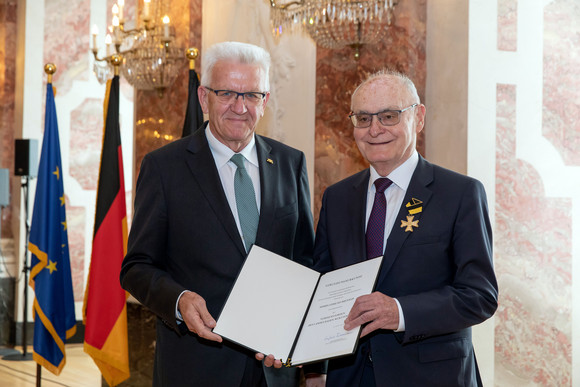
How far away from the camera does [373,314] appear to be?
2.19 m

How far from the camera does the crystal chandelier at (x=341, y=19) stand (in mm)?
4277

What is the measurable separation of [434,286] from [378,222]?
0.30 metres

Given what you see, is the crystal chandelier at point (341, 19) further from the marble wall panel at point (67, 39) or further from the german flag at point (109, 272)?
the marble wall panel at point (67, 39)

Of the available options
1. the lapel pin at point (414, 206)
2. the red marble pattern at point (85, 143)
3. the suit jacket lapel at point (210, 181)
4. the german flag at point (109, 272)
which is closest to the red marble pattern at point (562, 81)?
the lapel pin at point (414, 206)

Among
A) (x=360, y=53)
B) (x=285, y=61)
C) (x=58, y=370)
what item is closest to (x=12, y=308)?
(x=58, y=370)

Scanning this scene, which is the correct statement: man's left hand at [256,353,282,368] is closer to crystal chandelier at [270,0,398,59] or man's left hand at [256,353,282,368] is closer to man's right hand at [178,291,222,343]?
man's right hand at [178,291,222,343]

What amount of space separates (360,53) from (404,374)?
107 inches

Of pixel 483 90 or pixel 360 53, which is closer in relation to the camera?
pixel 483 90

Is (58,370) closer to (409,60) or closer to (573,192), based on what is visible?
(409,60)

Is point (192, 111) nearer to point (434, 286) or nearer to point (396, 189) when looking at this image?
point (396, 189)

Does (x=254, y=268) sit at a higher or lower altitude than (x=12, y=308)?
higher

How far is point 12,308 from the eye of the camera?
32.3 feet

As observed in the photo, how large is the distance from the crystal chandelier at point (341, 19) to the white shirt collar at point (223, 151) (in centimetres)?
178

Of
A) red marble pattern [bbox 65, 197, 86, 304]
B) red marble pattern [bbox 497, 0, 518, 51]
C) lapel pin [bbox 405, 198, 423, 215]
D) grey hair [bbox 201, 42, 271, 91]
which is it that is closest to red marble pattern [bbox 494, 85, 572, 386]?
red marble pattern [bbox 497, 0, 518, 51]
